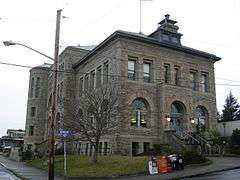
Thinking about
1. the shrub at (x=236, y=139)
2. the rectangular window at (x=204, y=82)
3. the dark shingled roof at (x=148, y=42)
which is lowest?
the shrub at (x=236, y=139)

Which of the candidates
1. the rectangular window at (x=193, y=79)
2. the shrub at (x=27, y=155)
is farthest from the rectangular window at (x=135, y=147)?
the shrub at (x=27, y=155)

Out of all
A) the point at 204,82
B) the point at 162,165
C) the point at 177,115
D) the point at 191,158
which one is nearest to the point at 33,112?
the point at 177,115

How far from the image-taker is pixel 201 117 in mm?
43969

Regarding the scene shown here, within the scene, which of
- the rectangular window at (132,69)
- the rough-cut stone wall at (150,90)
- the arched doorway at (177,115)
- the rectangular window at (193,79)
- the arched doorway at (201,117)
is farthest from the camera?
the rectangular window at (193,79)

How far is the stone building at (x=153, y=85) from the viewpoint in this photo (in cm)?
3831

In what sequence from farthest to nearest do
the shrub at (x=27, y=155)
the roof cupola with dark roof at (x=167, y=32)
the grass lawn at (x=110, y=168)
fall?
the shrub at (x=27, y=155) < the roof cupola with dark roof at (x=167, y=32) < the grass lawn at (x=110, y=168)

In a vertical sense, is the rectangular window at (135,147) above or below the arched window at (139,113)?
below

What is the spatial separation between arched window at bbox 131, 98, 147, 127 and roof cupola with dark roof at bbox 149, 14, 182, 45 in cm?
766

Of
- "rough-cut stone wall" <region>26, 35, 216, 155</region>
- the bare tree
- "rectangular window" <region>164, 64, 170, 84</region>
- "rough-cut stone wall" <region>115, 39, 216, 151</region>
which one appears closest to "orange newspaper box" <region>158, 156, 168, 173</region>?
the bare tree

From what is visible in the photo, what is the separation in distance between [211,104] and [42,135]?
99.4 ft

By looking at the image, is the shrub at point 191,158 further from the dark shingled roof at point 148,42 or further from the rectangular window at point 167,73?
the dark shingled roof at point 148,42

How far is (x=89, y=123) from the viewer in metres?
31.9

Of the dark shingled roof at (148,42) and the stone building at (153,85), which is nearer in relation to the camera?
the stone building at (153,85)

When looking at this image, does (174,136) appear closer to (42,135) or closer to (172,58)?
(172,58)
